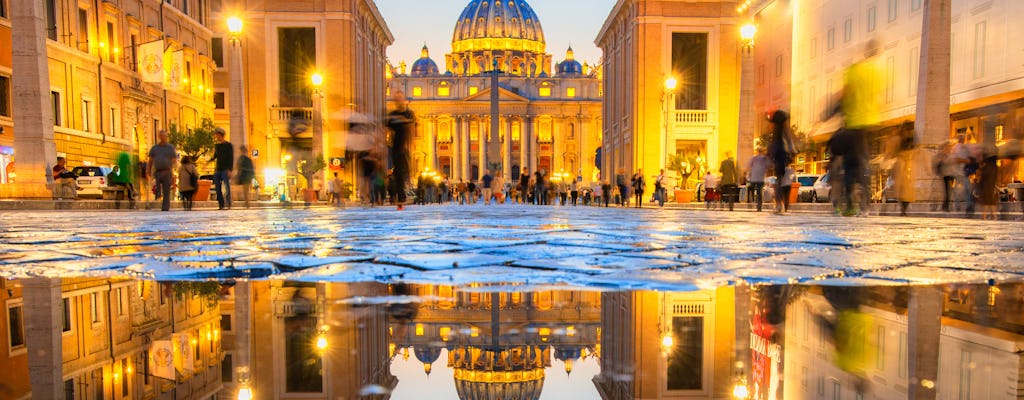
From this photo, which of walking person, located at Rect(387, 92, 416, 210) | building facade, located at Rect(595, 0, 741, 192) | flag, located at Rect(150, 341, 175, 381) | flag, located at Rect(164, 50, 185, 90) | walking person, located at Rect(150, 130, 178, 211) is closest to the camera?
flag, located at Rect(150, 341, 175, 381)

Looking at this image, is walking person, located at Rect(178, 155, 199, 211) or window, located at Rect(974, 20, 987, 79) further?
window, located at Rect(974, 20, 987, 79)

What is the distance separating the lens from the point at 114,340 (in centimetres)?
138

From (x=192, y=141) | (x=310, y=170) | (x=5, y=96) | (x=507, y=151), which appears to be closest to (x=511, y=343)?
(x=5, y=96)

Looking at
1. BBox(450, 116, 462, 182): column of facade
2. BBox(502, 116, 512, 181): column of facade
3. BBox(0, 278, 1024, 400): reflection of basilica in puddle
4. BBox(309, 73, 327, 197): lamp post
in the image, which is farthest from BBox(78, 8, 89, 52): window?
BBox(502, 116, 512, 181): column of facade

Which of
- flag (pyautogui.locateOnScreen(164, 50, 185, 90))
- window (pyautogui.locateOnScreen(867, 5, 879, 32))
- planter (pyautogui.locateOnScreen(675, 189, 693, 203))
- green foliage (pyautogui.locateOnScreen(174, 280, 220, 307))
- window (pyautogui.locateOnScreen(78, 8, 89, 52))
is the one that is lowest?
planter (pyautogui.locateOnScreen(675, 189, 693, 203))

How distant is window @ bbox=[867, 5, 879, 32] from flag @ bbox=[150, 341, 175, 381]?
32.4 m

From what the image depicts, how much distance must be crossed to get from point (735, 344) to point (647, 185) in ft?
116

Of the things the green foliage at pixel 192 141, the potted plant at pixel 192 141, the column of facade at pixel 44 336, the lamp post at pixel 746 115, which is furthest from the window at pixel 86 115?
the column of facade at pixel 44 336

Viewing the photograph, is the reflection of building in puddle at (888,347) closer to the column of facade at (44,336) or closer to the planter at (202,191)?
the column of facade at (44,336)

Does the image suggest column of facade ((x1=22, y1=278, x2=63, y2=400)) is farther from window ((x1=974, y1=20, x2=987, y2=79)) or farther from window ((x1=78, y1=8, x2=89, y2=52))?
window ((x1=78, y1=8, x2=89, y2=52))

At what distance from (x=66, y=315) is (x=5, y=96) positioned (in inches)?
979

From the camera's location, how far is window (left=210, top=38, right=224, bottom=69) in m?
38.7

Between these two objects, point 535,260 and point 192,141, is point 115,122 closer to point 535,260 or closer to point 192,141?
point 192,141

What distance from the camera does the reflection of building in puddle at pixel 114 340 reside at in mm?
1041
